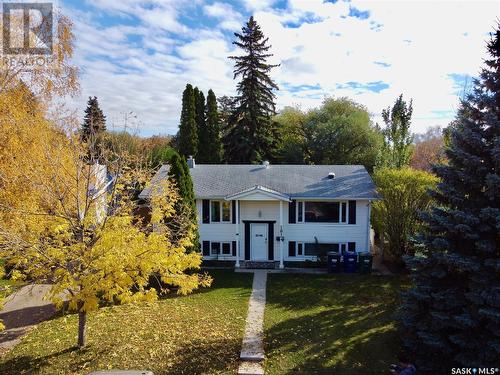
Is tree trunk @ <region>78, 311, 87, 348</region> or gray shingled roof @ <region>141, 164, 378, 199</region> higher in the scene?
gray shingled roof @ <region>141, 164, 378, 199</region>

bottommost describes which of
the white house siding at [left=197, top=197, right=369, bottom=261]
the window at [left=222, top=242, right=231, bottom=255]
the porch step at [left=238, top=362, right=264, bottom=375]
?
the porch step at [left=238, top=362, right=264, bottom=375]

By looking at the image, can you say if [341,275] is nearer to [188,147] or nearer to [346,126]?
[346,126]

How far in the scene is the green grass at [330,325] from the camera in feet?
27.6

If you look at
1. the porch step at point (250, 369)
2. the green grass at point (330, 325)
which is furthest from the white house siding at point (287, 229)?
the porch step at point (250, 369)

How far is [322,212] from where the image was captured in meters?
18.0

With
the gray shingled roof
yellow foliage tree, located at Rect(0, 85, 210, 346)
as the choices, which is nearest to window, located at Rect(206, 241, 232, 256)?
the gray shingled roof

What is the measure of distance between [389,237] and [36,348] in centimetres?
1526

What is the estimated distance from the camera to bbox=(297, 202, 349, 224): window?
17.9 metres

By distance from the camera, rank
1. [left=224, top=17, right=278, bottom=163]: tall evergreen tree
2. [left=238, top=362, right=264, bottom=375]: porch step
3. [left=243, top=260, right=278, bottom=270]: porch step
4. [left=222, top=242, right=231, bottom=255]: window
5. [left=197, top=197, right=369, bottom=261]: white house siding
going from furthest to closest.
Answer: [left=224, top=17, right=278, bottom=163]: tall evergreen tree
[left=222, top=242, right=231, bottom=255]: window
[left=197, top=197, right=369, bottom=261]: white house siding
[left=243, top=260, right=278, bottom=270]: porch step
[left=238, top=362, right=264, bottom=375]: porch step

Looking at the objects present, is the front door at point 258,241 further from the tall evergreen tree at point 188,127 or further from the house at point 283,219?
the tall evergreen tree at point 188,127

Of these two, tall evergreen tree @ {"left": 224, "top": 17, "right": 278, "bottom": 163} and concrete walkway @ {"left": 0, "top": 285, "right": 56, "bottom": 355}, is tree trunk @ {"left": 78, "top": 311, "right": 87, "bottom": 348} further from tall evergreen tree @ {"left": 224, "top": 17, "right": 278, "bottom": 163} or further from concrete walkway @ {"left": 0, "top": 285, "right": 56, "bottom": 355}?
tall evergreen tree @ {"left": 224, "top": 17, "right": 278, "bottom": 163}

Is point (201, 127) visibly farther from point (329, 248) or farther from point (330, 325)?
point (330, 325)

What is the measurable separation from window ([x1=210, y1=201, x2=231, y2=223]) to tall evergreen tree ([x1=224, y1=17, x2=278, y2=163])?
1389 centimetres

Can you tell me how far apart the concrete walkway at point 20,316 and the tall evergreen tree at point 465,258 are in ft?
34.9
